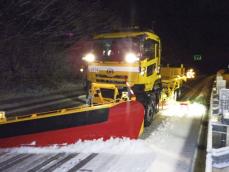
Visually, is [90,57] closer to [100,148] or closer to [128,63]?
[128,63]

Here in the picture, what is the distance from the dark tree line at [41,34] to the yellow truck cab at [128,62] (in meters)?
7.23

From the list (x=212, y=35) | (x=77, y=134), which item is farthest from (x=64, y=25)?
(x=212, y=35)

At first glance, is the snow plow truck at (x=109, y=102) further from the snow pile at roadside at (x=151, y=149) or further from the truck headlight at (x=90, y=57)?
the snow pile at roadside at (x=151, y=149)

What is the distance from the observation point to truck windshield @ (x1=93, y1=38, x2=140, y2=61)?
9047 millimetres

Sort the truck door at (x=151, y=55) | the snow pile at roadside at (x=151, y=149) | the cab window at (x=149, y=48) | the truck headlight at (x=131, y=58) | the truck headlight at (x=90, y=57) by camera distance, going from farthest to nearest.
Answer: the truck headlight at (x=90, y=57) → the truck door at (x=151, y=55) → the cab window at (x=149, y=48) → the truck headlight at (x=131, y=58) → the snow pile at roadside at (x=151, y=149)

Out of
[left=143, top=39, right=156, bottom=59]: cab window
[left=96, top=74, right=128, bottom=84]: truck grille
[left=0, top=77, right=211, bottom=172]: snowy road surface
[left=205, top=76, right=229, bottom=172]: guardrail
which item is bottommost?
[left=0, top=77, right=211, bottom=172]: snowy road surface

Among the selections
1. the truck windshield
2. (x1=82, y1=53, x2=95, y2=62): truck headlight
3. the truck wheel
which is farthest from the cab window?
(x1=82, y1=53, x2=95, y2=62): truck headlight

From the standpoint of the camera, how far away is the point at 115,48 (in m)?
9.41

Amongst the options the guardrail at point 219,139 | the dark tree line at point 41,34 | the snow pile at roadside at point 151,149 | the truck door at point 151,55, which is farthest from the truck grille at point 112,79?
the dark tree line at point 41,34

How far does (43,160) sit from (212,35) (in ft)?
264

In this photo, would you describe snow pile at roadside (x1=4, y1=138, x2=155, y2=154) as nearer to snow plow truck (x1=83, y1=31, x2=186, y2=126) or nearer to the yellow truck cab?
snow plow truck (x1=83, y1=31, x2=186, y2=126)

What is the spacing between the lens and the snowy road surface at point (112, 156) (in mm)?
6090

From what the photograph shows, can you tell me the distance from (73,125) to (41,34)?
12.7 meters

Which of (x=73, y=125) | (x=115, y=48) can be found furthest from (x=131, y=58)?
(x=73, y=125)
